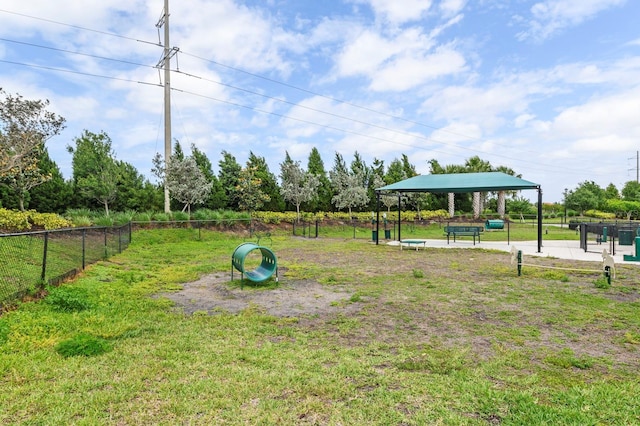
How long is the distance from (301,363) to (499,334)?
2.91 metres

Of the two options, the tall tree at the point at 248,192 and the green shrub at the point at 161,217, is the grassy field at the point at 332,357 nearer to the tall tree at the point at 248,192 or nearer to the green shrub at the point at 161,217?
the green shrub at the point at 161,217

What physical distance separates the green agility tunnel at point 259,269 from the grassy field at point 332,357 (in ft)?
1.91

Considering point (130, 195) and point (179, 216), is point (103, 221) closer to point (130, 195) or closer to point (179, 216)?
point (179, 216)

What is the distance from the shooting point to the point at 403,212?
35.8 m

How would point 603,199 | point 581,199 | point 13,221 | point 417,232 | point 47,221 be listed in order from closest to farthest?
point 13,221, point 47,221, point 417,232, point 581,199, point 603,199

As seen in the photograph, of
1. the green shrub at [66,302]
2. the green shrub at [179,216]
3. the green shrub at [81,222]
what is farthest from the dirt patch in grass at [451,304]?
the green shrub at [179,216]

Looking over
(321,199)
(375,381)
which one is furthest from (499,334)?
(321,199)

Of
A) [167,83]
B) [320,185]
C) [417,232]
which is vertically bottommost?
[417,232]

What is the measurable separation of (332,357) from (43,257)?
6.19 m

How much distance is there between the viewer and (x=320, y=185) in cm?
3341

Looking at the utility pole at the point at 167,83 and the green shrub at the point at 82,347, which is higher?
the utility pole at the point at 167,83

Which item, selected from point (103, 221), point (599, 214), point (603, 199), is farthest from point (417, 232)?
point (603, 199)

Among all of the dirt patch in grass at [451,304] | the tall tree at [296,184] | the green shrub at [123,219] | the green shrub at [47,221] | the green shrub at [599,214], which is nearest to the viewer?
the dirt patch in grass at [451,304]

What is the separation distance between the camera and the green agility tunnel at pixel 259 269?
28.8 ft
